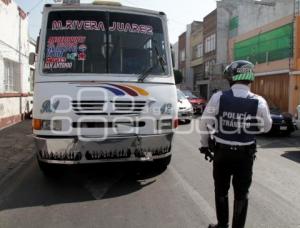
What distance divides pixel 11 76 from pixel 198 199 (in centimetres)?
1540

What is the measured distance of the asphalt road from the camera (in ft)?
17.0

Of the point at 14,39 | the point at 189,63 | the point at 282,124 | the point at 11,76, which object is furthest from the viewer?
the point at 189,63

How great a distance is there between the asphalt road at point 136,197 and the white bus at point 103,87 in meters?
0.49

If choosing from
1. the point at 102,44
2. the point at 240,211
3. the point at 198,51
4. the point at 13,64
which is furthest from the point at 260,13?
the point at 240,211

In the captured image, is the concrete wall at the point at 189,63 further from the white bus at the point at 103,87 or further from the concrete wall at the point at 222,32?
the white bus at the point at 103,87

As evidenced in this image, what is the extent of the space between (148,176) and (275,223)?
297 cm

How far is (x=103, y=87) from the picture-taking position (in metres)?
6.72

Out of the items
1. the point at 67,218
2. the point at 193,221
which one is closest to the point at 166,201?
the point at 193,221

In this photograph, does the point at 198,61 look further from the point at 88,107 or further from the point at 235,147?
the point at 235,147

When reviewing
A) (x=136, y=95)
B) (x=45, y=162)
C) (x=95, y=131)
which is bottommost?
(x=45, y=162)

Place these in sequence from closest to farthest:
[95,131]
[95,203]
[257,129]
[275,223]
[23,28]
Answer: [257,129], [275,223], [95,203], [95,131], [23,28]

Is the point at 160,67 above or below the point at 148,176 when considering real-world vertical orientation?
above

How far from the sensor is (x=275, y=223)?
5078 millimetres

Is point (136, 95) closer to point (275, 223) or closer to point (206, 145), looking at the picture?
point (206, 145)
